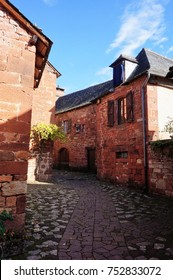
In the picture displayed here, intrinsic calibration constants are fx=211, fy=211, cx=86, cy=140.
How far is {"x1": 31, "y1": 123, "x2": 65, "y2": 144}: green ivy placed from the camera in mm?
10703

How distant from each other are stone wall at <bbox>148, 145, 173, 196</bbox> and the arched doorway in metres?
10.4

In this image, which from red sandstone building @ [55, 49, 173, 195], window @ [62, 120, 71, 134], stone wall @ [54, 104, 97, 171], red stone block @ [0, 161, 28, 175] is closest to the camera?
red stone block @ [0, 161, 28, 175]

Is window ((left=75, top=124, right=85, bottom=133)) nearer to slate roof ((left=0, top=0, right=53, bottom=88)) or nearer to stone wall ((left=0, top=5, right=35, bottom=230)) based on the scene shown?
slate roof ((left=0, top=0, right=53, bottom=88))

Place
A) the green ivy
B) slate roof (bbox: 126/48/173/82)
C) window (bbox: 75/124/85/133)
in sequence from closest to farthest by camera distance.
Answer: slate roof (bbox: 126/48/173/82) → the green ivy → window (bbox: 75/124/85/133)

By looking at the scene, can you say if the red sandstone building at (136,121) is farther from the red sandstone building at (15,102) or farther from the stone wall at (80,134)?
the red sandstone building at (15,102)

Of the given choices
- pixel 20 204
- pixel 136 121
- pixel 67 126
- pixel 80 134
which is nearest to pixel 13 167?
pixel 20 204

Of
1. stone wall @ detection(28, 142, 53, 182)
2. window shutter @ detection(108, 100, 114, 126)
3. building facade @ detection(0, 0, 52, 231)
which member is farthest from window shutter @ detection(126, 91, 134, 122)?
building facade @ detection(0, 0, 52, 231)

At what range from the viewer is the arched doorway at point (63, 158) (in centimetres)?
1859

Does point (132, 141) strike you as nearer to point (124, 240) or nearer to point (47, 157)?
point (47, 157)

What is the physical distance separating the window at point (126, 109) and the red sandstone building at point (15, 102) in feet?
22.6

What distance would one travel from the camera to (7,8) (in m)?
3.98

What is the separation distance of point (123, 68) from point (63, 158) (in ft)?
33.3

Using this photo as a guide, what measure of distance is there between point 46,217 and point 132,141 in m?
6.41

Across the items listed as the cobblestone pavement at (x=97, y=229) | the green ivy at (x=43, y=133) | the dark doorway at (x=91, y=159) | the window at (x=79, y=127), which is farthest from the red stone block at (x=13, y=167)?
the window at (x=79, y=127)
